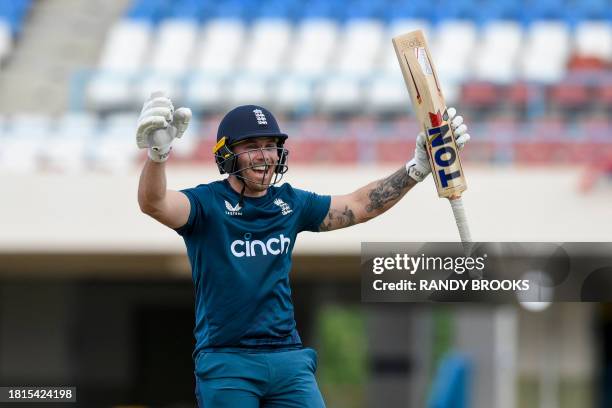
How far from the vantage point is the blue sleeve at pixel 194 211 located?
4.32m

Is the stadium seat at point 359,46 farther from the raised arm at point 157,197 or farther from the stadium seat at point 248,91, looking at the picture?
the raised arm at point 157,197

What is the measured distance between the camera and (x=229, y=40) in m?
16.8

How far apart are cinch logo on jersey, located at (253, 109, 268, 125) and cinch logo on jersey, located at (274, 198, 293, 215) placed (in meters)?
0.30

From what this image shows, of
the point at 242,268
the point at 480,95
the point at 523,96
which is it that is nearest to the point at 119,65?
the point at 480,95

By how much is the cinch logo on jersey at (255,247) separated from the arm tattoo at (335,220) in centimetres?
29

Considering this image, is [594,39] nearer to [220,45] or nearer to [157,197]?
[220,45]

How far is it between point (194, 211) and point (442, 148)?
978 mm

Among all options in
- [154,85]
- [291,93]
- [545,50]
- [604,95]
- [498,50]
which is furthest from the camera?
[498,50]

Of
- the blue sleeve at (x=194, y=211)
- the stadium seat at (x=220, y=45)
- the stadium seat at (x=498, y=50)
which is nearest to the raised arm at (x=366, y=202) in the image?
the blue sleeve at (x=194, y=211)

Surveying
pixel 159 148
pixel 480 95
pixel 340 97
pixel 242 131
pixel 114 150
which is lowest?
pixel 159 148

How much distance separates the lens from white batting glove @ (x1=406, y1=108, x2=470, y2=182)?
4621mm

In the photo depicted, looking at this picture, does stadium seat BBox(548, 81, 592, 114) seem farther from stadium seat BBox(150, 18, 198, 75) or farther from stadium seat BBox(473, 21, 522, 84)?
stadium seat BBox(150, 18, 198, 75)

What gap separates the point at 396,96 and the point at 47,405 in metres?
9.25

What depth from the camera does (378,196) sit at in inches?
187
